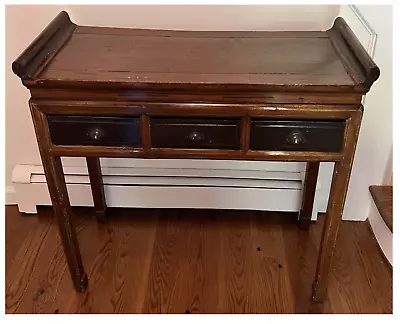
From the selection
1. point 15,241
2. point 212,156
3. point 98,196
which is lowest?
point 15,241

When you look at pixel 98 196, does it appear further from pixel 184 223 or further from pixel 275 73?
pixel 275 73

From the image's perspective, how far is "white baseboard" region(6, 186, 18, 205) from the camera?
6.38 feet

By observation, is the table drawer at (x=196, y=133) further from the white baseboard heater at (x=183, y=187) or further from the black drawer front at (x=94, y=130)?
the white baseboard heater at (x=183, y=187)

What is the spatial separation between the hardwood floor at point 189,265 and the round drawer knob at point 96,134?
1.86 feet

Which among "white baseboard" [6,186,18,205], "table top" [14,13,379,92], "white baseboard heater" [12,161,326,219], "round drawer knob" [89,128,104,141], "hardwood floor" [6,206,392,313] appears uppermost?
"table top" [14,13,379,92]

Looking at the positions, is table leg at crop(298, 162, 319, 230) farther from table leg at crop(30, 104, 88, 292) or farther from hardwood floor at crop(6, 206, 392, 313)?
table leg at crop(30, 104, 88, 292)

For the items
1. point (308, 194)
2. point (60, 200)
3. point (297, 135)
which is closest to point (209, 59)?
point (297, 135)

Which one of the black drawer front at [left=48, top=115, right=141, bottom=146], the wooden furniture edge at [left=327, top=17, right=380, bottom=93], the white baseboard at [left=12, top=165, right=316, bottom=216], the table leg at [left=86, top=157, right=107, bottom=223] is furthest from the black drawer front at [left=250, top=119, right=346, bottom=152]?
the table leg at [left=86, top=157, right=107, bottom=223]

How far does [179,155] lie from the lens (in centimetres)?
127

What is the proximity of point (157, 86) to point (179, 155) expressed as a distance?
193mm

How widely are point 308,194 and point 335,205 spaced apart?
1.35ft

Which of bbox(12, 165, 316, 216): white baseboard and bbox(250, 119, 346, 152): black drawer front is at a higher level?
bbox(250, 119, 346, 152): black drawer front
